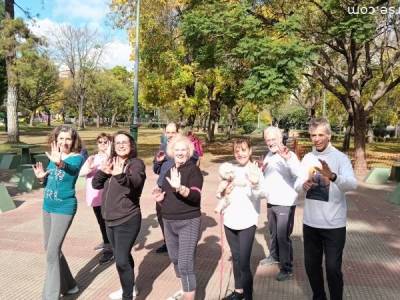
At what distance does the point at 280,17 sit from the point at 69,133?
14607 millimetres

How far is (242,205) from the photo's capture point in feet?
13.8

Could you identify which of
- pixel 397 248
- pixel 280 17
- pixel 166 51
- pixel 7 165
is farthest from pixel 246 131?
pixel 397 248

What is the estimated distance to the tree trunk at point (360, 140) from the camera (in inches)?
641

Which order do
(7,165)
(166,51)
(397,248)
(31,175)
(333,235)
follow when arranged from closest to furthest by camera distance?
(333,235) < (397,248) < (31,175) < (7,165) < (166,51)

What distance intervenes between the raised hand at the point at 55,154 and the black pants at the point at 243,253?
1750 mm

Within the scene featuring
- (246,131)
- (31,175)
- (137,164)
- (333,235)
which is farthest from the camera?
(246,131)

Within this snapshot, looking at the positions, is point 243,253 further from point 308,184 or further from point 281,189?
point 281,189

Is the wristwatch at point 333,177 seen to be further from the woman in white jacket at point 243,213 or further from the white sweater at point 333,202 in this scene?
the woman in white jacket at point 243,213

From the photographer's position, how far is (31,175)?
11148 millimetres

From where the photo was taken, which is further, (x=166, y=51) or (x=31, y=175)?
(x=166, y=51)

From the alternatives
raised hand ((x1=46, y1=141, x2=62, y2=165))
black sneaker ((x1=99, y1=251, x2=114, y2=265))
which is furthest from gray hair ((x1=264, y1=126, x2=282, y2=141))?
black sneaker ((x1=99, y1=251, x2=114, y2=265))

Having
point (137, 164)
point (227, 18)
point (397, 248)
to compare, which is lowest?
point (397, 248)

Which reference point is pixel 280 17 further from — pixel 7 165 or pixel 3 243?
pixel 3 243

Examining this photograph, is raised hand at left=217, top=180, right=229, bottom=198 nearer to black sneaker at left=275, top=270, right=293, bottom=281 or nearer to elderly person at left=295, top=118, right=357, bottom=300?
elderly person at left=295, top=118, right=357, bottom=300
